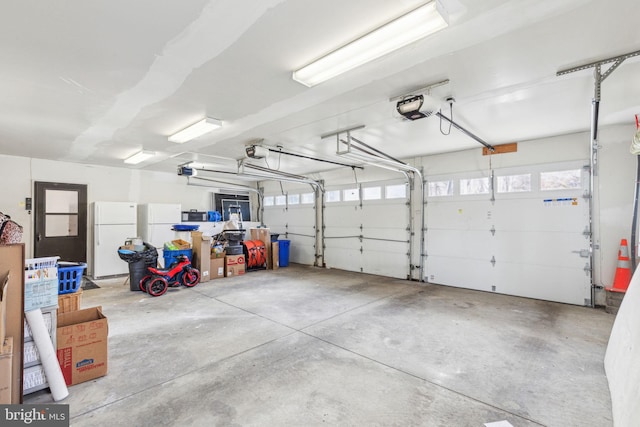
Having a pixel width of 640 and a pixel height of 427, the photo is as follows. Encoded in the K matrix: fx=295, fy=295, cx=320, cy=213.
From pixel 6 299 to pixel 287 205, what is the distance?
6912mm

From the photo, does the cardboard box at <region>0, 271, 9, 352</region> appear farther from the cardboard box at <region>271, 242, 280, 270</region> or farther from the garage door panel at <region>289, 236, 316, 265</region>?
the garage door panel at <region>289, 236, 316, 265</region>

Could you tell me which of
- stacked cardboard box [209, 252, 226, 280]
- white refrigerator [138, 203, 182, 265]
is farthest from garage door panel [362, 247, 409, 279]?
white refrigerator [138, 203, 182, 265]

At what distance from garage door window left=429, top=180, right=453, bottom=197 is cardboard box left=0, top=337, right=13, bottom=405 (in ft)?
19.3

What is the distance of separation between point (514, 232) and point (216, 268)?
18.5 feet

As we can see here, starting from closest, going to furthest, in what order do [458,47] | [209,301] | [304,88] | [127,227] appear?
1. [458,47]
2. [304,88]
3. [209,301]
4. [127,227]

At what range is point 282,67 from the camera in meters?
2.34

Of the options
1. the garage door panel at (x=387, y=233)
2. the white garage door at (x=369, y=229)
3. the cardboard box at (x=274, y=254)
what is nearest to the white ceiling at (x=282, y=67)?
the white garage door at (x=369, y=229)

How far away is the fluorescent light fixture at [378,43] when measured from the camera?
5.65 ft

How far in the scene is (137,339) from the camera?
10.3ft

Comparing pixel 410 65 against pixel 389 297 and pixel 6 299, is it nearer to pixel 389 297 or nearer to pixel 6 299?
pixel 6 299

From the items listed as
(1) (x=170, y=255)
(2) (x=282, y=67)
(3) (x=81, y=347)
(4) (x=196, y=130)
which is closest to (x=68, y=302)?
(3) (x=81, y=347)

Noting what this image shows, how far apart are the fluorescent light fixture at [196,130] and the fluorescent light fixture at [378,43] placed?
1583mm

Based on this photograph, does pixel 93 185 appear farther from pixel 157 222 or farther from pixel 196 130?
pixel 196 130

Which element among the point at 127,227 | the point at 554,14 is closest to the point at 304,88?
the point at 554,14
